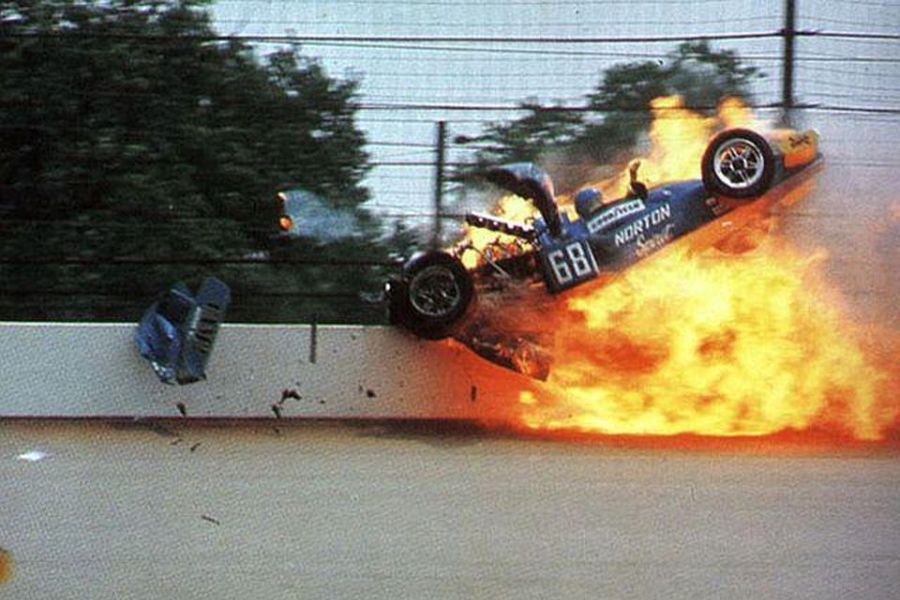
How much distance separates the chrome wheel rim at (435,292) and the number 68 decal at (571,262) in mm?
699

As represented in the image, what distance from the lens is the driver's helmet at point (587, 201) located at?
36.2 ft

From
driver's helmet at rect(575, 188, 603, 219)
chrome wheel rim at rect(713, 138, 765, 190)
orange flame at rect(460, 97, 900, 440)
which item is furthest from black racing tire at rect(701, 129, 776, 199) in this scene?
driver's helmet at rect(575, 188, 603, 219)

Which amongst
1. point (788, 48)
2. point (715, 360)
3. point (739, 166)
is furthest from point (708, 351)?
point (788, 48)

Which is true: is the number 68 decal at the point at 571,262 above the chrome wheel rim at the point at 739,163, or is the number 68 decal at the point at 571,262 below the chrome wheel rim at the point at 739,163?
below

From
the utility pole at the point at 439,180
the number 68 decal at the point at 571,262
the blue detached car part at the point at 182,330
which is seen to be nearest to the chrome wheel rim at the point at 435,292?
the utility pole at the point at 439,180

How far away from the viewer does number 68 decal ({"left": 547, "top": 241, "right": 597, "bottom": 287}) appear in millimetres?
10977

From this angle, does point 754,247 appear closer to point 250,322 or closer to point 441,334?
point 441,334

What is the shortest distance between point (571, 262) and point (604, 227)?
34 cm

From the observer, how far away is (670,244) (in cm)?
1102

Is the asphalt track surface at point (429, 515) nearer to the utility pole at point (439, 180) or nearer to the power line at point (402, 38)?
the utility pole at point (439, 180)

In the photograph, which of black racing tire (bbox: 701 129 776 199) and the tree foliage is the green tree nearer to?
the tree foliage

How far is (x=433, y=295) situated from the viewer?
36.1 ft

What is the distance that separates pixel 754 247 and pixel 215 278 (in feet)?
12.7

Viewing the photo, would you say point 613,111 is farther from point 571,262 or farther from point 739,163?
point 571,262
